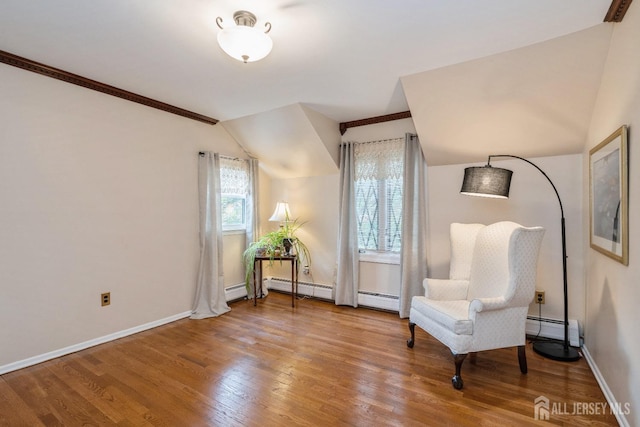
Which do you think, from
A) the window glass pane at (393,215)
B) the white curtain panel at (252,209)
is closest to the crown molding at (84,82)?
the white curtain panel at (252,209)

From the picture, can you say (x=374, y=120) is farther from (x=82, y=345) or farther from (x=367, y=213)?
(x=82, y=345)

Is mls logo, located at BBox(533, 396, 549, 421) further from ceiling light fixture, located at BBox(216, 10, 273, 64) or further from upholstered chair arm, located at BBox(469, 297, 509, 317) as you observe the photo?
ceiling light fixture, located at BBox(216, 10, 273, 64)

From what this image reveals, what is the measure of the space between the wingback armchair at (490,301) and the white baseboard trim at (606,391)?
0.43 meters

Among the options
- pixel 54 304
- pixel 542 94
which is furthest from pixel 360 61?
pixel 54 304

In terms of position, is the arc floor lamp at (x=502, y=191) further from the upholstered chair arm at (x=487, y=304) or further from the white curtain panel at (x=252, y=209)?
the white curtain panel at (x=252, y=209)

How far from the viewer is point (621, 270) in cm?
180

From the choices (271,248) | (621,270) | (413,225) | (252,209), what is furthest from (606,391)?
(252,209)

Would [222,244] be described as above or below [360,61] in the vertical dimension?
below

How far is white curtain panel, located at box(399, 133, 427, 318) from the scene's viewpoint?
11.2ft

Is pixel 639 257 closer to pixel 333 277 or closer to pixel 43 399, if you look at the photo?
pixel 333 277

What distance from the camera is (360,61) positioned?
236 cm

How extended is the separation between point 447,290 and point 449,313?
502 mm

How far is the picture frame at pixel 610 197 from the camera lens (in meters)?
1.69

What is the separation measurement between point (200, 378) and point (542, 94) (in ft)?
10.9
